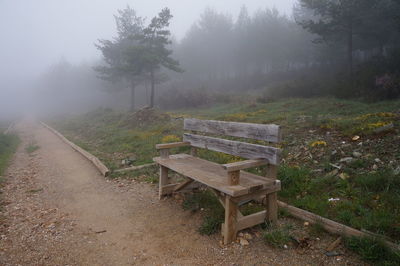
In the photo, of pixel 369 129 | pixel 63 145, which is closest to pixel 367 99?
pixel 369 129

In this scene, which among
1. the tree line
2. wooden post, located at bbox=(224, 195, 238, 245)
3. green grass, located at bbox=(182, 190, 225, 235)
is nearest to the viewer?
wooden post, located at bbox=(224, 195, 238, 245)

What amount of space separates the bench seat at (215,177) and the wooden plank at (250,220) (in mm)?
403

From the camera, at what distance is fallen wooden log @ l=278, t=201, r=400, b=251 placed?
306 cm

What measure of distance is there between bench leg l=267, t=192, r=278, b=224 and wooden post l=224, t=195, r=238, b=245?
56 centimetres

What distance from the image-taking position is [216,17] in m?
50.0

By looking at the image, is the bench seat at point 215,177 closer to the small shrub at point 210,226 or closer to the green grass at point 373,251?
the small shrub at point 210,226

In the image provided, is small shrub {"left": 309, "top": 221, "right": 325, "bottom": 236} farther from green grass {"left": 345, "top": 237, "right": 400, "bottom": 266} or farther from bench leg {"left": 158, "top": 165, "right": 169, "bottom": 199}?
bench leg {"left": 158, "top": 165, "right": 169, "bottom": 199}

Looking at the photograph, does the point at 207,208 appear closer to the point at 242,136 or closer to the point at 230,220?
the point at 230,220

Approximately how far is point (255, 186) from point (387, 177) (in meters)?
2.40

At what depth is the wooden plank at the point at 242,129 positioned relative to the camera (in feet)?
11.8

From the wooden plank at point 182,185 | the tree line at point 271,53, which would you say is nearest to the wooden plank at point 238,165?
the wooden plank at point 182,185

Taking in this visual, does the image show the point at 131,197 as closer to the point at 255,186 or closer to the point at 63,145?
the point at 255,186

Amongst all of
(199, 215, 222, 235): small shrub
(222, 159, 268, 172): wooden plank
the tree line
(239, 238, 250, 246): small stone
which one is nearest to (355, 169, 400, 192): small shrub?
(222, 159, 268, 172): wooden plank

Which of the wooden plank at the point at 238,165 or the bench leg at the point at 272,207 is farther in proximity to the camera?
the bench leg at the point at 272,207
